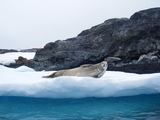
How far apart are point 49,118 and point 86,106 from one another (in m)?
0.70

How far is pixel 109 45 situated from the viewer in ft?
44.5

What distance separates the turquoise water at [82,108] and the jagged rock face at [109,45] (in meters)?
9.07

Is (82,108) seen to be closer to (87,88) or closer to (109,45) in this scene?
(87,88)

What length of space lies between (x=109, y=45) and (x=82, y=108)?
10545 mm

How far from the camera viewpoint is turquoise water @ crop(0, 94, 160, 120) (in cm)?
293

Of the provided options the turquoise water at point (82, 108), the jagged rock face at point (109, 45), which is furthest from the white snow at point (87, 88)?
the jagged rock face at point (109, 45)

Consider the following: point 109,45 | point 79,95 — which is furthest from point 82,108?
point 109,45

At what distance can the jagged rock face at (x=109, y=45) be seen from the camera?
1305cm

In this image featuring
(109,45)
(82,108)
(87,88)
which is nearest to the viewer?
(82,108)

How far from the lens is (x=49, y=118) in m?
2.91

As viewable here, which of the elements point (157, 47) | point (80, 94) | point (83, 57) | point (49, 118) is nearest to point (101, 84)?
point (80, 94)

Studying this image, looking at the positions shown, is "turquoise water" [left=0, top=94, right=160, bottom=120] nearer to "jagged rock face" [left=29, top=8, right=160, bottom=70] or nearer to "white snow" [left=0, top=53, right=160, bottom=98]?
"white snow" [left=0, top=53, right=160, bottom=98]

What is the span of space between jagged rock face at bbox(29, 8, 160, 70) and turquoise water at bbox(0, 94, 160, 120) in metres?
9.07

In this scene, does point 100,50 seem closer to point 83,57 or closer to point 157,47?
point 83,57
